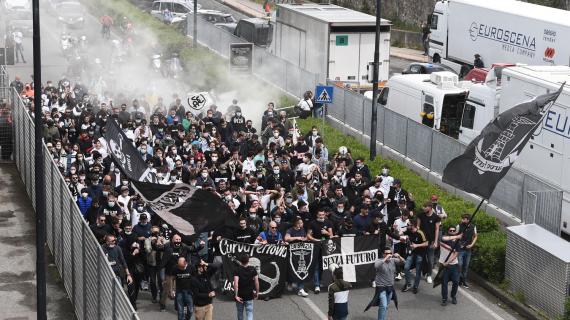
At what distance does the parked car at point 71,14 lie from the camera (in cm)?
5469

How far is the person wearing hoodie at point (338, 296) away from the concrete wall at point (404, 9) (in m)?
39.6

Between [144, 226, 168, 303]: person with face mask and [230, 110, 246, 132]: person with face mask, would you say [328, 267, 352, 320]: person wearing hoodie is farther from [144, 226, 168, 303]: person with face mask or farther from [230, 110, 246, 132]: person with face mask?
[230, 110, 246, 132]: person with face mask

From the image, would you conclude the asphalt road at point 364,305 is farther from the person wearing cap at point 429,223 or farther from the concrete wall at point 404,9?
the concrete wall at point 404,9

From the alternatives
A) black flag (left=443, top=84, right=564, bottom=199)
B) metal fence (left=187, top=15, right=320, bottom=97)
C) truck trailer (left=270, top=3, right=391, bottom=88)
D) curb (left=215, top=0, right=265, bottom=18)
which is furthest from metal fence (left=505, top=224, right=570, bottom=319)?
curb (left=215, top=0, right=265, bottom=18)

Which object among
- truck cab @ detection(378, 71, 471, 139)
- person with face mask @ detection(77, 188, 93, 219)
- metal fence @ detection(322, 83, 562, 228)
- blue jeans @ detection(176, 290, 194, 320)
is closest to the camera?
blue jeans @ detection(176, 290, 194, 320)

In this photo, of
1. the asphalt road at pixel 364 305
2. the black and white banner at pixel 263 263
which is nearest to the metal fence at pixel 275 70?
the asphalt road at pixel 364 305

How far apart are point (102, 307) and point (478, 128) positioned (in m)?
13.5

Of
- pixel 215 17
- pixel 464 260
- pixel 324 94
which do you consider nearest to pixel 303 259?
pixel 464 260

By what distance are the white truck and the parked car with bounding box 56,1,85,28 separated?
17.9 m

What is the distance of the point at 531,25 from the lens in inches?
1385

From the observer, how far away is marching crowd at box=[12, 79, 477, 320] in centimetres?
1881

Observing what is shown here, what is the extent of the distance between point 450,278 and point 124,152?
20.3 ft

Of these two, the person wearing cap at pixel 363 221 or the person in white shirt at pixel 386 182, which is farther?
the person in white shirt at pixel 386 182

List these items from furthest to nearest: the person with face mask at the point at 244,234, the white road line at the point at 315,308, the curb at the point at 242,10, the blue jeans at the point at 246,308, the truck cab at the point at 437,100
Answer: the curb at the point at 242,10, the truck cab at the point at 437,100, the person with face mask at the point at 244,234, the white road line at the point at 315,308, the blue jeans at the point at 246,308
